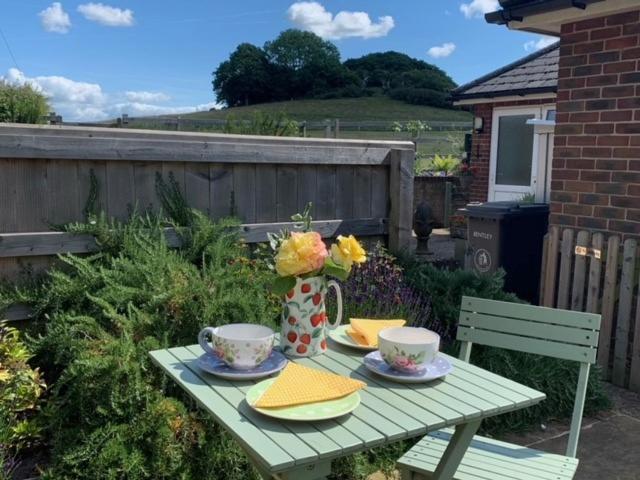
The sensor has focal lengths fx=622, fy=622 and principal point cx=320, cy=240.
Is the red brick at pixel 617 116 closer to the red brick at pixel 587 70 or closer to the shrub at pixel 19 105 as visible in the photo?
the red brick at pixel 587 70

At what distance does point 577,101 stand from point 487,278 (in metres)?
1.54

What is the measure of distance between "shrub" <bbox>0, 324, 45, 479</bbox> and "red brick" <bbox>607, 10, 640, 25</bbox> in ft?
14.5

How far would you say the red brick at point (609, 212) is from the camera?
4516 mm

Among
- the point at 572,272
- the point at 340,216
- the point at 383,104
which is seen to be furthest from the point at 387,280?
the point at 383,104

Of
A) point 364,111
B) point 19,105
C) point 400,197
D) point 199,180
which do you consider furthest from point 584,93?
point 364,111

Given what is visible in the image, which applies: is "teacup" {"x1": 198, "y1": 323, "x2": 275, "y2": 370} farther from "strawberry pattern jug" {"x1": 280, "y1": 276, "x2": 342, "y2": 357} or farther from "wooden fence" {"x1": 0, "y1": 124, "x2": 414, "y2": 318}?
"wooden fence" {"x1": 0, "y1": 124, "x2": 414, "y2": 318}

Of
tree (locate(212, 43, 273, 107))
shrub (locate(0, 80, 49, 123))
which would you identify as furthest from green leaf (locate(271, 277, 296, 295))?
tree (locate(212, 43, 273, 107))

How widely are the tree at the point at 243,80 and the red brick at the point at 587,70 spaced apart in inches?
1692

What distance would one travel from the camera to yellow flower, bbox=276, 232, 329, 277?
212 centimetres

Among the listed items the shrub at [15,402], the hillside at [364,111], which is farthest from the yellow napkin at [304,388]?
the hillside at [364,111]

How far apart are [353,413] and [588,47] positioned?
157 inches

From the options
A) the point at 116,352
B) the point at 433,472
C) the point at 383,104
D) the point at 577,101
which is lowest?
the point at 433,472

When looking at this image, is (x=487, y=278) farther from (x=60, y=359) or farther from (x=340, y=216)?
(x=60, y=359)

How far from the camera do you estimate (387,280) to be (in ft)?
14.2
